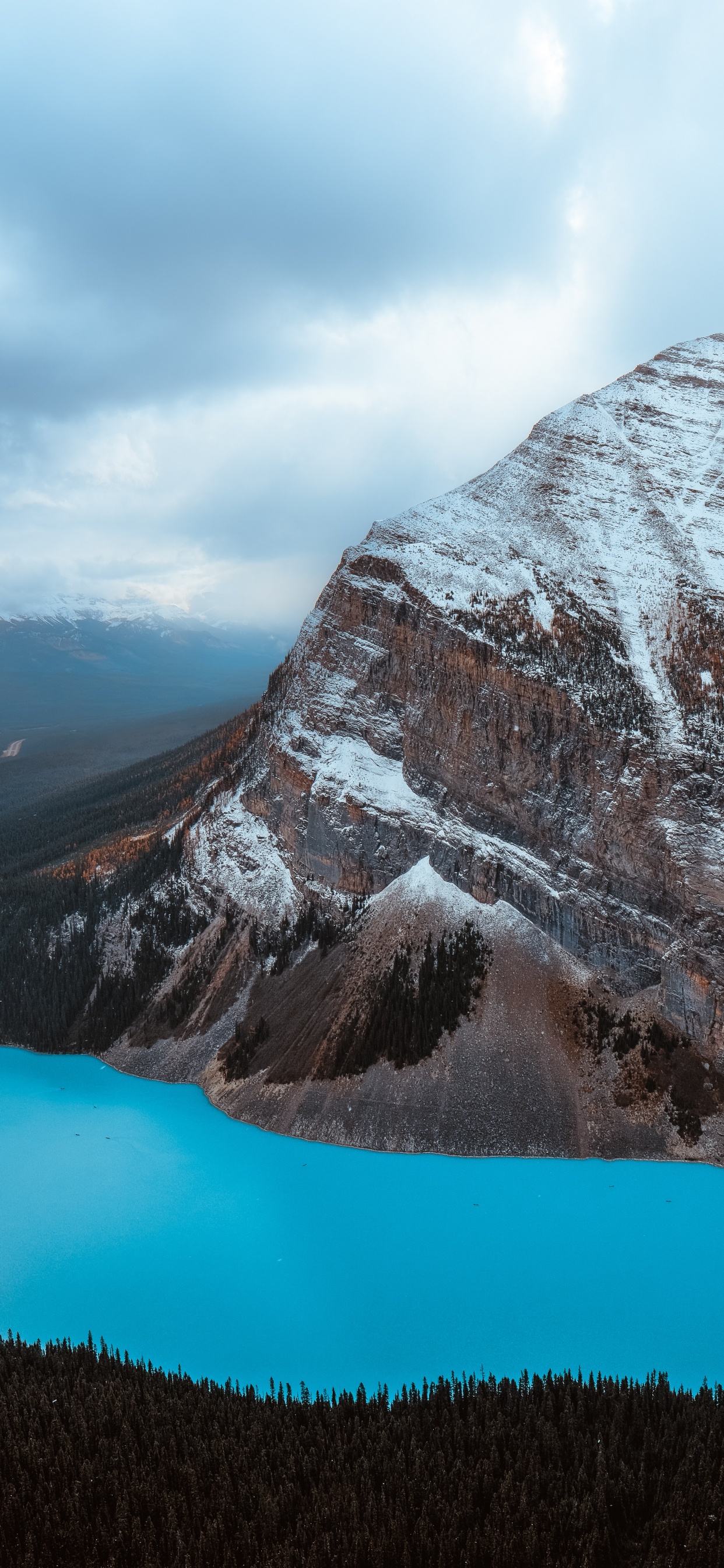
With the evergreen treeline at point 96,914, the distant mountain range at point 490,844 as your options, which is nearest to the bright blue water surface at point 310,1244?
the distant mountain range at point 490,844

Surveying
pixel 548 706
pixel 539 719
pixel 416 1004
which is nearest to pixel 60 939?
pixel 416 1004

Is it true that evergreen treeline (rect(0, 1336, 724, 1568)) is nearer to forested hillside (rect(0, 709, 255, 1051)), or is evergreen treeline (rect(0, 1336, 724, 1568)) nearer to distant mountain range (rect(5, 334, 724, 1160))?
distant mountain range (rect(5, 334, 724, 1160))

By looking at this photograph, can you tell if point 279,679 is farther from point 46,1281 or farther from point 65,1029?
point 46,1281

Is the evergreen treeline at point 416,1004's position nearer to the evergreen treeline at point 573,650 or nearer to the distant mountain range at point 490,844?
the distant mountain range at point 490,844

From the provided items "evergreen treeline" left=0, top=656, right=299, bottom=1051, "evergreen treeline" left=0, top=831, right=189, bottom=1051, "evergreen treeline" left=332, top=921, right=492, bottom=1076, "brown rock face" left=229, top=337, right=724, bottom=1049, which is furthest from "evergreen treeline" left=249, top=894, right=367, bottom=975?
"evergreen treeline" left=0, top=831, right=189, bottom=1051

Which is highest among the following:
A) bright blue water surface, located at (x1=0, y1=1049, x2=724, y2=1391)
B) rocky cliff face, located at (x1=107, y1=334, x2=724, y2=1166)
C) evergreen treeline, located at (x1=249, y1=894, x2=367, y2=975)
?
rocky cliff face, located at (x1=107, y1=334, x2=724, y2=1166)

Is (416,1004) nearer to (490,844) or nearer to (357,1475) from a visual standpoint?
(490,844)
